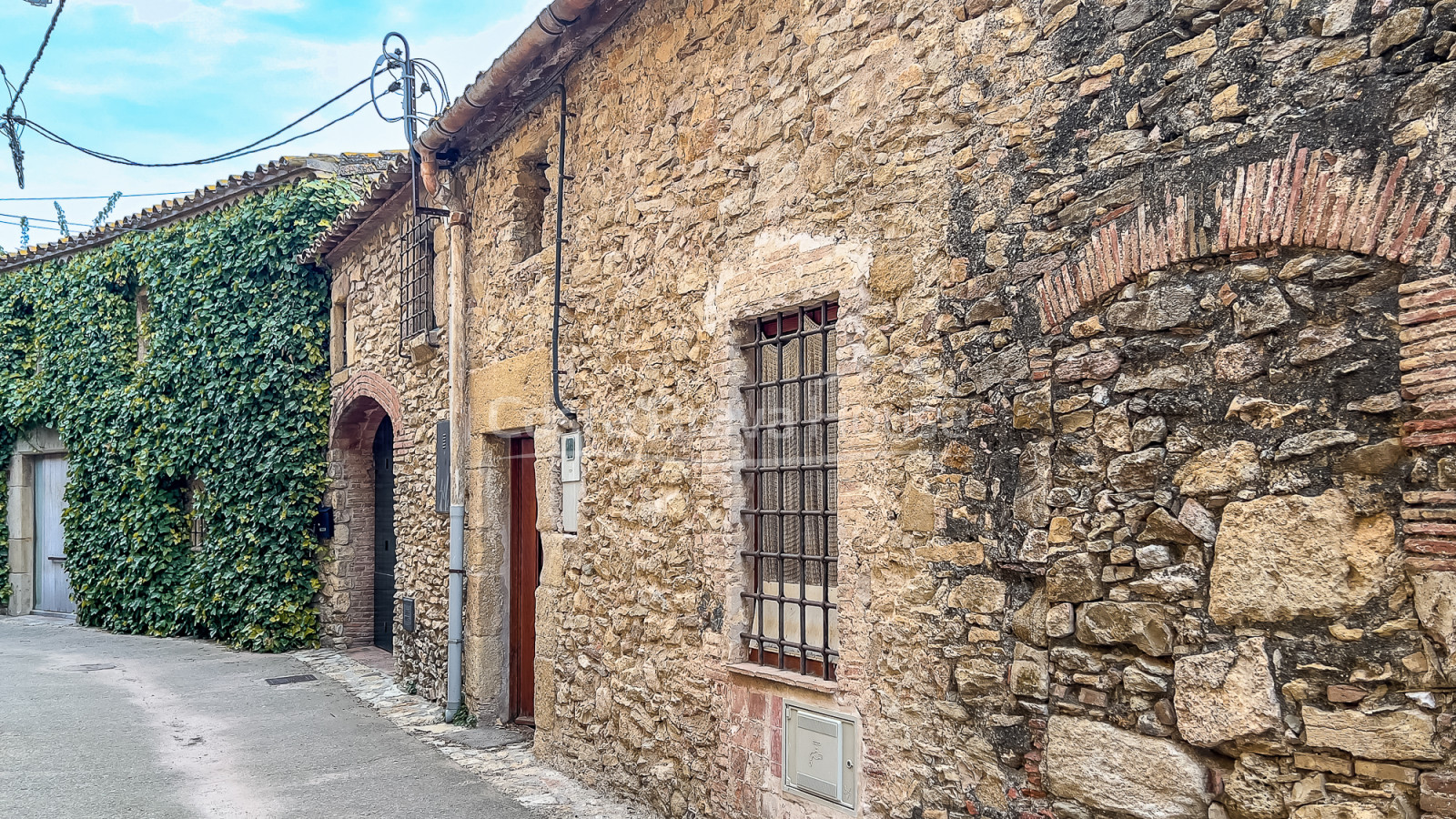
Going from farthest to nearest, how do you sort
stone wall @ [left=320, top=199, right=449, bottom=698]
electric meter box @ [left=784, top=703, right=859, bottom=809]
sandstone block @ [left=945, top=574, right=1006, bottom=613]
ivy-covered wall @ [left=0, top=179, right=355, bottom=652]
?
ivy-covered wall @ [left=0, top=179, right=355, bottom=652]
stone wall @ [left=320, top=199, right=449, bottom=698]
electric meter box @ [left=784, top=703, right=859, bottom=809]
sandstone block @ [left=945, top=574, right=1006, bottom=613]

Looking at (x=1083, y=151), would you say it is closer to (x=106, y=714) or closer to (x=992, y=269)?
(x=992, y=269)

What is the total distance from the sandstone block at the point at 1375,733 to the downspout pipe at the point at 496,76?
4.54 m

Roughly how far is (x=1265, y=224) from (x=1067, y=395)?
73 cm

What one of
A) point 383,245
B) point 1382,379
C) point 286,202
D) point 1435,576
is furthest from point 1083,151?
point 286,202

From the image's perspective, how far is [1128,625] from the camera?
2871mm

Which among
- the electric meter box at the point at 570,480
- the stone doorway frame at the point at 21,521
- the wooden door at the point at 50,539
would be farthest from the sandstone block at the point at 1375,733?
the stone doorway frame at the point at 21,521

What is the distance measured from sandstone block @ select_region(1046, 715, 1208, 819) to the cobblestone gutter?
104 inches

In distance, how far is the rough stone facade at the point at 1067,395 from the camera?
7.88 feet

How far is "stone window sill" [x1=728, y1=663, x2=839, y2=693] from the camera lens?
399cm

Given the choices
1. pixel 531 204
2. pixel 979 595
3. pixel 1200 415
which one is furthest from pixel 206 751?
pixel 1200 415

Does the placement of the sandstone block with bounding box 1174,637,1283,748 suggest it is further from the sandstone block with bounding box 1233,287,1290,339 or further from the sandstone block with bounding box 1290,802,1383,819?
the sandstone block with bounding box 1233,287,1290,339

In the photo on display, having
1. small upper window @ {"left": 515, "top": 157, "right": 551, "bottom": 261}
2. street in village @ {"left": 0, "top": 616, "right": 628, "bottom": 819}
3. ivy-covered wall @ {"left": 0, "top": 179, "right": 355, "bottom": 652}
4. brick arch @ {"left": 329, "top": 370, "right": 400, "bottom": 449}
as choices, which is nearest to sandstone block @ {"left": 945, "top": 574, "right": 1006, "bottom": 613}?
street in village @ {"left": 0, "top": 616, "right": 628, "bottom": 819}

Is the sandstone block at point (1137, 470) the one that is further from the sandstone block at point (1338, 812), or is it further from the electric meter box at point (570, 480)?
the electric meter box at point (570, 480)

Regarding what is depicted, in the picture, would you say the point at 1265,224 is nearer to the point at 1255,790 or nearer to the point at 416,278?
the point at 1255,790
